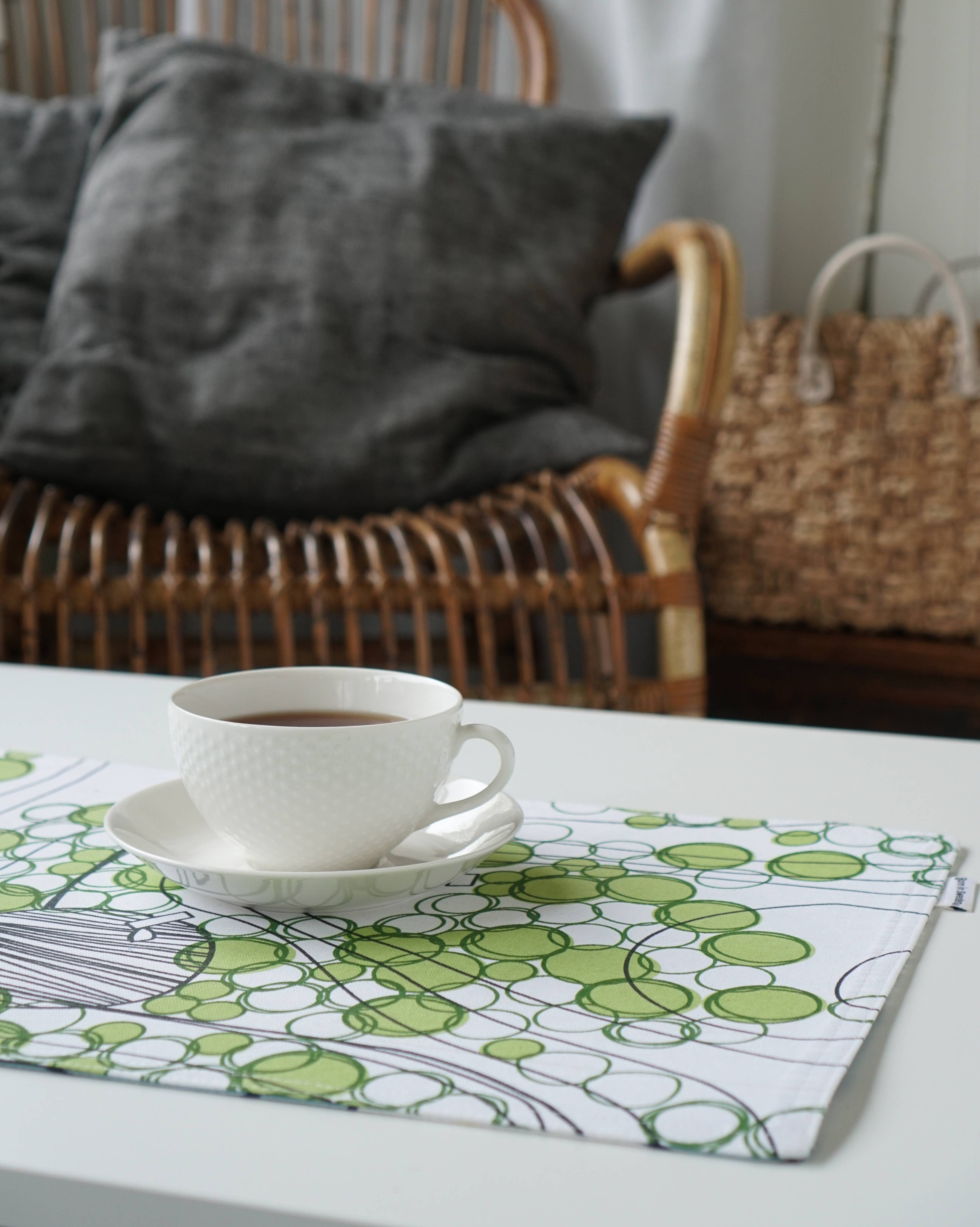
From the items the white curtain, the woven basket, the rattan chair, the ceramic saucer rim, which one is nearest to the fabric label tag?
the ceramic saucer rim

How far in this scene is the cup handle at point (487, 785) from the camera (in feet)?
1.34

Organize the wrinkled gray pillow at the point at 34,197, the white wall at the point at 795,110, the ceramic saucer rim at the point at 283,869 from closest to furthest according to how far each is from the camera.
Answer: the ceramic saucer rim at the point at 283,869 → the wrinkled gray pillow at the point at 34,197 → the white wall at the point at 795,110

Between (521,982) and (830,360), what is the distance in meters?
1.34

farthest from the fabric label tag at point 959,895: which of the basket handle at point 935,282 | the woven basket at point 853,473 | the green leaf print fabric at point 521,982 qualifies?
the basket handle at point 935,282

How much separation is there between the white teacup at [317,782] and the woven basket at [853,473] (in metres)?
1.17

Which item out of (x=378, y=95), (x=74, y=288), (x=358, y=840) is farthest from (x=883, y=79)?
(x=358, y=840)

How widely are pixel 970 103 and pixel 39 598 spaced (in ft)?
4.75

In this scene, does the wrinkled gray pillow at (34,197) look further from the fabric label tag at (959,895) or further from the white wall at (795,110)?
the fabric label tag at (959,895)

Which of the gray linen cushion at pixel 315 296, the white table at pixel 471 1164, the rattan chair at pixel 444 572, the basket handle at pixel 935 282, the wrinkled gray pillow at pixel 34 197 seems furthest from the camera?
the basket handle at pixel 935 282

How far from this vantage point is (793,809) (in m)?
0.50

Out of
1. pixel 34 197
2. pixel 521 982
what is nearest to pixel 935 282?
pixel 34 197

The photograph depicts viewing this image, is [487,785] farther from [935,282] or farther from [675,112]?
[675,112]

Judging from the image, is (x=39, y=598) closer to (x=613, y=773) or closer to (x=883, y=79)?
(x=613, y=773)

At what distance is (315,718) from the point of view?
0.43 m
